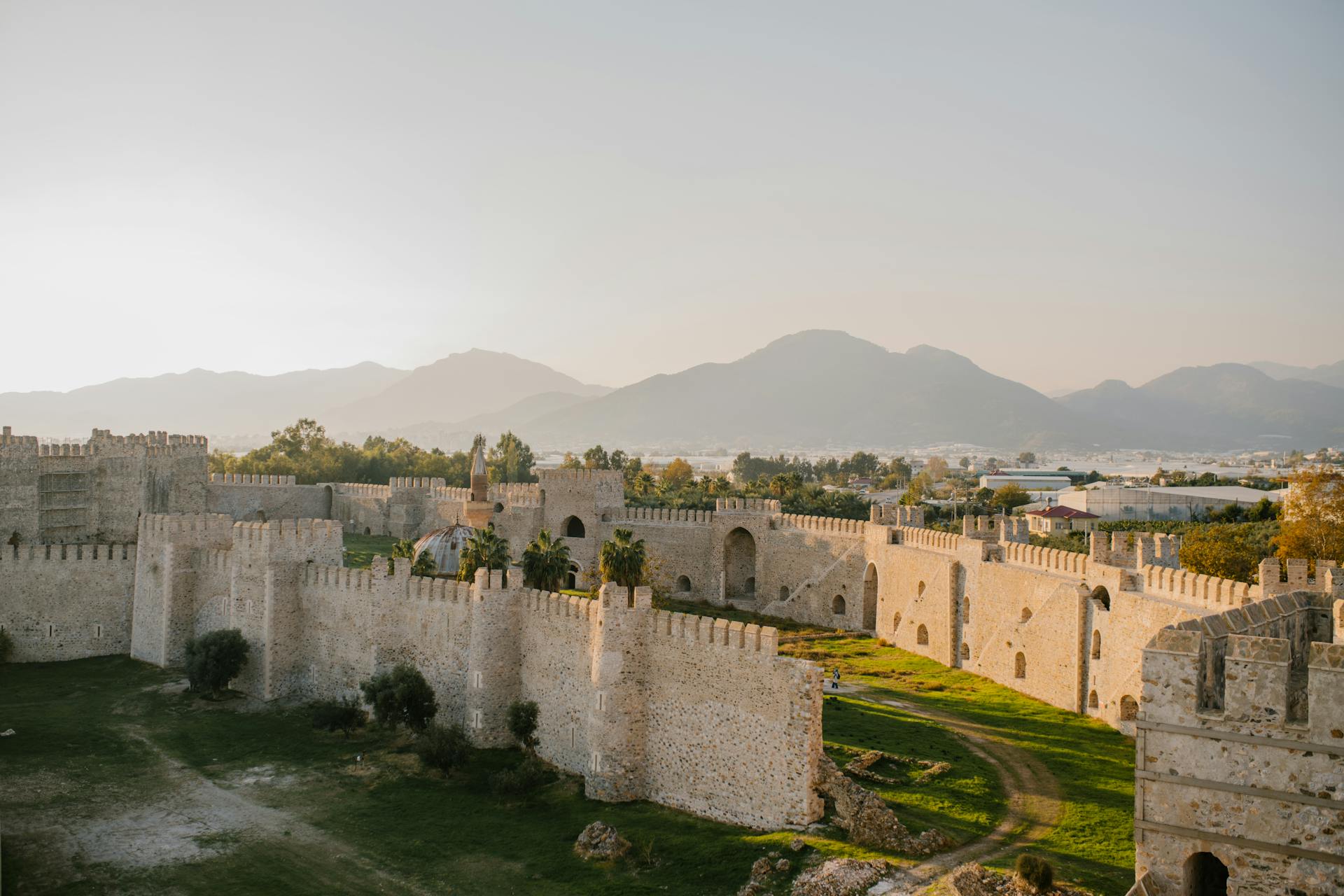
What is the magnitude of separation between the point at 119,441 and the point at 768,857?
34186 mm

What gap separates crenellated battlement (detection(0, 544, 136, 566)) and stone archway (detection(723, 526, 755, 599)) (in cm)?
2658

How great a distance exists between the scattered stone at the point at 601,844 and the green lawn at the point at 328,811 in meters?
0.28

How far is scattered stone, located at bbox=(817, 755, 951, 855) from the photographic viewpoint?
19.2 m

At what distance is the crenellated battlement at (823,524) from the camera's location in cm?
4550

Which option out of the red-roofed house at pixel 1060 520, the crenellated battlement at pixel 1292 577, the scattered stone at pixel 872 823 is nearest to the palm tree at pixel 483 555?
the scattered stone at pixel 872 823

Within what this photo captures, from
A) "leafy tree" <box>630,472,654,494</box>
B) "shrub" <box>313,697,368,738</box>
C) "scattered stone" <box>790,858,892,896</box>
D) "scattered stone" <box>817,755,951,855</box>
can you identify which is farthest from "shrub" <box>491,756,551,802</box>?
"leafy tree" <box>630,472,654,494</box>

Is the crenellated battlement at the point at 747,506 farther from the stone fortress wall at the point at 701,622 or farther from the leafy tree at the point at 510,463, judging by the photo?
the leafy tree at the point at 510,463

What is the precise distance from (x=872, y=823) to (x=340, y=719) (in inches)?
623

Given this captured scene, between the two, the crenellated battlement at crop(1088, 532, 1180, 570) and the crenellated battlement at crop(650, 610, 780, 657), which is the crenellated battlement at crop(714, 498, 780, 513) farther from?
the crenellated battlement at crop(650, 610, 780, 657)

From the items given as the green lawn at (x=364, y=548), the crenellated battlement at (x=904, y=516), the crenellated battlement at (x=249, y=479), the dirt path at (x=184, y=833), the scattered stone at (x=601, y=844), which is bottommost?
the dirt path at (x=184, y=833)

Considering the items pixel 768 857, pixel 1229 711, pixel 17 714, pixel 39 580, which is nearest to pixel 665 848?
pixel 768 857

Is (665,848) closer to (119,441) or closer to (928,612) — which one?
(928,612)

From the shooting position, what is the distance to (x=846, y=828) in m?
19.9

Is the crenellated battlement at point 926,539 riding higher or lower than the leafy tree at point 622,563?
higher
